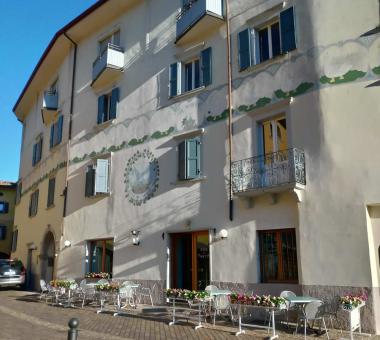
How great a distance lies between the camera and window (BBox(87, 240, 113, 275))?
1633 centimetres

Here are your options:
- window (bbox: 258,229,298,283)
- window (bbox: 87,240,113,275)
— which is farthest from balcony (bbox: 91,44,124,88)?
window (bbox: 258,229,298,283)

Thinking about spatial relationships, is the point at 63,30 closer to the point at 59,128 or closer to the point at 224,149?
the point at 59,128

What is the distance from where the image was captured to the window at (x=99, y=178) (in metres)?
16.6

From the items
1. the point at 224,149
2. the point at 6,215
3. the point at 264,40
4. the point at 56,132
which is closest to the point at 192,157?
the point at 224,149

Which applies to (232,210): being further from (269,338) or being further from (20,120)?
(20,120)

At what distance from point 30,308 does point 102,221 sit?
401 centimetres

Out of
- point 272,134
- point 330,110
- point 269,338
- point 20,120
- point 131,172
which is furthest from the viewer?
point 20,120

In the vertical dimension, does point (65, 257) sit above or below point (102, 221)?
below

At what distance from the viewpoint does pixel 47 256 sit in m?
21.4

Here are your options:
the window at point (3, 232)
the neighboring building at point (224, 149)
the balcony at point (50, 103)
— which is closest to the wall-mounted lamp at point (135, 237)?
the neighboring building at point (224, 149)

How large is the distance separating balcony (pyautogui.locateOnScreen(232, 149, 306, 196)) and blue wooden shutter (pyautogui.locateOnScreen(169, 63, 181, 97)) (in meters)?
3.88

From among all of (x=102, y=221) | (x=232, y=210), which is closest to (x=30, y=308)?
(x=102, y=221)

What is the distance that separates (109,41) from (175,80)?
5.52m

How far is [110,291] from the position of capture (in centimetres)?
1318
